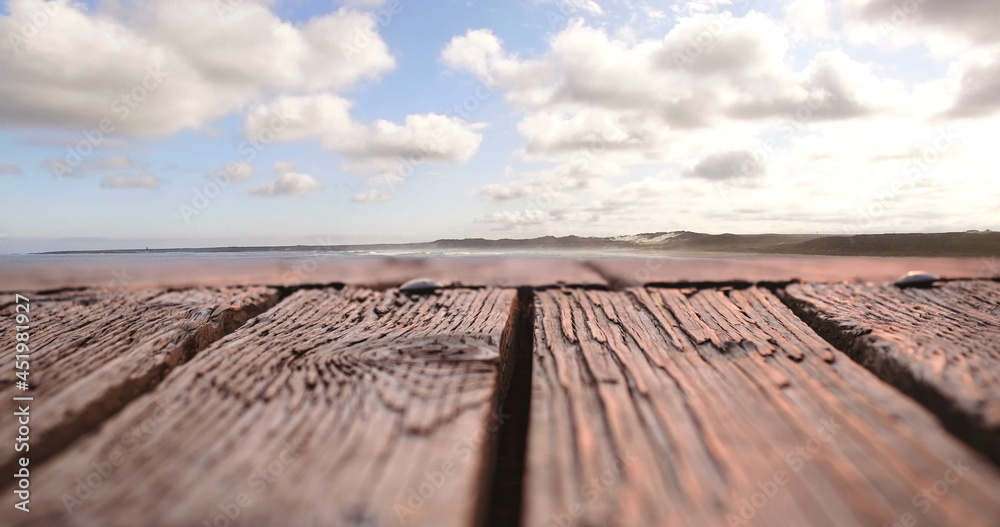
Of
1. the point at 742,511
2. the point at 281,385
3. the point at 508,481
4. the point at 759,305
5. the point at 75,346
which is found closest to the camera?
the point at 742,511

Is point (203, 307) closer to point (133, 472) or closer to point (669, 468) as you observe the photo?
point (133, 472)

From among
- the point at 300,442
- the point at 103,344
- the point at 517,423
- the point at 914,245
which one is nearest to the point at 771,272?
the point at 517,423

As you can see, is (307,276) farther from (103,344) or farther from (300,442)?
(300,442)

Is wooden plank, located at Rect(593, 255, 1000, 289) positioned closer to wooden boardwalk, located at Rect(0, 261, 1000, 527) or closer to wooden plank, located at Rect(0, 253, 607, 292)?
wooden plank, located at Rect(0, 253, 607, 292)

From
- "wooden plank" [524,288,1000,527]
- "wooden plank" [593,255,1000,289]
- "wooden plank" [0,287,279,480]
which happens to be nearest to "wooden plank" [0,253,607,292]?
"wooden plank" [593,255,1000,289]

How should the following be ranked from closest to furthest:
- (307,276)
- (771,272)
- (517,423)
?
1. (517,423)
2. (307,276)
3. (771,272)

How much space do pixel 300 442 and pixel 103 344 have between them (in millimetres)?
954

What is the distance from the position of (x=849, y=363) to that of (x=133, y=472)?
139 cm

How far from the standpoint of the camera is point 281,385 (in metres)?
1.07

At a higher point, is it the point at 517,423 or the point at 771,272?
the point at 771,272

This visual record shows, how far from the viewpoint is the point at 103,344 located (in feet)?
4.59

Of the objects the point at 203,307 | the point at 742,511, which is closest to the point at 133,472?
the point at 742,511

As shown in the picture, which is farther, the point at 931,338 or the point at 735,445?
the point at 931,338

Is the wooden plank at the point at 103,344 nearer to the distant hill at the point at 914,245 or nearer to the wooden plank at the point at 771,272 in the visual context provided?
the wooden plank at the point at 771,272
